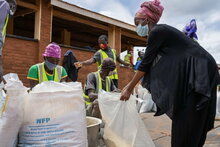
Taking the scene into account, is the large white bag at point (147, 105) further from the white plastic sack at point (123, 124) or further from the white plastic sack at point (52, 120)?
the white plastic sack at point (52, 120)

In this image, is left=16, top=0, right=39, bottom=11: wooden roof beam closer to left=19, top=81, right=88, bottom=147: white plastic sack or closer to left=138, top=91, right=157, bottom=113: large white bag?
left=138, top=91, right=157, bottom=113: large white bag

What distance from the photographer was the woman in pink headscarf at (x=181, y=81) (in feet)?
5.79

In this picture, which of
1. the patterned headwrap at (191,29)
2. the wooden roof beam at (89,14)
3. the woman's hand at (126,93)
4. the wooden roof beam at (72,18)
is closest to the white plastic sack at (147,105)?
the patterned headwrap at (191,29)

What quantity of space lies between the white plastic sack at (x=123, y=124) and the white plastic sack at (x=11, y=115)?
80 centimetres

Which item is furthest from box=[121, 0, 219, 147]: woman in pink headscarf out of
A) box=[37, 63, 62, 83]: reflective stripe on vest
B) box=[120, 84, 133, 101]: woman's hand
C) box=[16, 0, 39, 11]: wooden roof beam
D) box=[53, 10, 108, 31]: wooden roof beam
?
box=[53, 10, 108, 31]: wooden roof beam

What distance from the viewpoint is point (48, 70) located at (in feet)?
11.2

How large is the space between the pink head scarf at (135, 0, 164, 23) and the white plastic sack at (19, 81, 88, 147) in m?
0.84

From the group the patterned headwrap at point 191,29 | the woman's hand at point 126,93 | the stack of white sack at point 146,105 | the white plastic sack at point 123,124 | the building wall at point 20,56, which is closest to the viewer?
the woman's hand at point 126,93

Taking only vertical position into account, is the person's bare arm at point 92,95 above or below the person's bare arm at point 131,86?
below

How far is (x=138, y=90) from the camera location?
21.2 feet

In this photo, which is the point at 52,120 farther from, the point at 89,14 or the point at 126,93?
the point at 89,14

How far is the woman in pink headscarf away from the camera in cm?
177

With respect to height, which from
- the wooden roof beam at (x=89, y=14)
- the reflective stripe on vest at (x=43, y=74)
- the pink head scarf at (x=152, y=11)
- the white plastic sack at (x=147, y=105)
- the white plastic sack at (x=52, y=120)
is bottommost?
the white plastic sack at (x=147, y=105)

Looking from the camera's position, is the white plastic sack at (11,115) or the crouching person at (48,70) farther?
the crouching person at (48,70)
